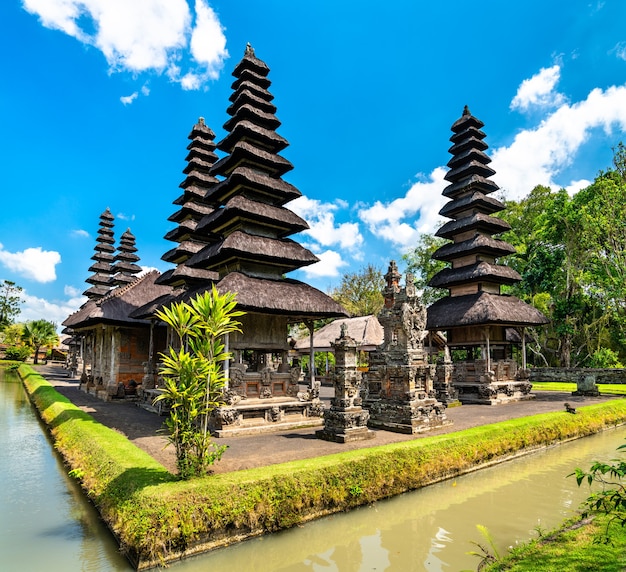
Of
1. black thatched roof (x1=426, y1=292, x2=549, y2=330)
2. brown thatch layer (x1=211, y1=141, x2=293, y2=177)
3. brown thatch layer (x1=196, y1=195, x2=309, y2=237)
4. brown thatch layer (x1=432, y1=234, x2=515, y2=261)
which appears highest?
brown thatch layer (x1=211, y1=141, x2=293, y2=177)

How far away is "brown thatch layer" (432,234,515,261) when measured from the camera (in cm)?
2481

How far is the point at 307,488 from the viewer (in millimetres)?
7832

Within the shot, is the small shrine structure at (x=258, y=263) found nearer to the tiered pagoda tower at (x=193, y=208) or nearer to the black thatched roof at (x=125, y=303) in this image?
the tiered pagoda tower at (x=193, y=208)

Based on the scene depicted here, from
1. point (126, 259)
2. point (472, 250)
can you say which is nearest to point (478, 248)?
point (472, 250)

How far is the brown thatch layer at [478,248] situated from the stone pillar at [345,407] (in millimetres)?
15605

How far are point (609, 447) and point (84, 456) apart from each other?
52.2ft

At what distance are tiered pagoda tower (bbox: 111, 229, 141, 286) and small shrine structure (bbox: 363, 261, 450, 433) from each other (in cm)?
3152

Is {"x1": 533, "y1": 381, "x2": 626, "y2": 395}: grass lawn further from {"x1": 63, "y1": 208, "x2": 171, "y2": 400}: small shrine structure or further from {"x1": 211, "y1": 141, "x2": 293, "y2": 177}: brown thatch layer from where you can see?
{"x1": 63, "y1": 208, "x2": 171, "y2": 400}: small shrine structure

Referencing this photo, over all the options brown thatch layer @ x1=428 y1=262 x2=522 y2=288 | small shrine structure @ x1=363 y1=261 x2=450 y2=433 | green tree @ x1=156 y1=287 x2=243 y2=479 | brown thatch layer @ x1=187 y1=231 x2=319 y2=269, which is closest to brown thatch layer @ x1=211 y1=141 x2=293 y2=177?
brown thatch layer @ x1=187 y1=231 x2=319 y2=269

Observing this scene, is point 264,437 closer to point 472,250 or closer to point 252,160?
point 252,160

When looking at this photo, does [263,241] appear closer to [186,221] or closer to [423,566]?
[186,221]

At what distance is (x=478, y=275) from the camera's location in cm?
2403

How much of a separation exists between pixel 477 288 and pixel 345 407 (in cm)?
Result: 1633

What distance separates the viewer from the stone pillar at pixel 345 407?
11672mm
